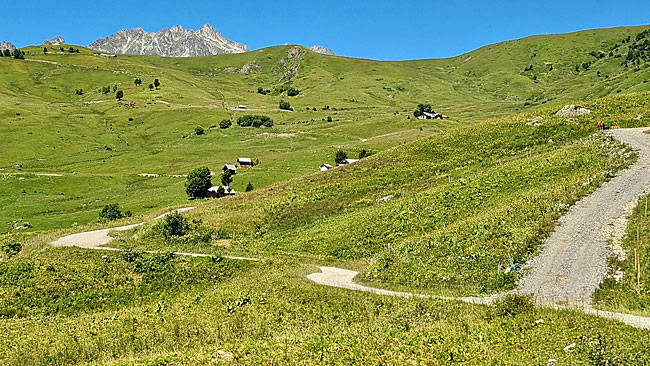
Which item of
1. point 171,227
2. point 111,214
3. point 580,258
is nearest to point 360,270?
point 580,258

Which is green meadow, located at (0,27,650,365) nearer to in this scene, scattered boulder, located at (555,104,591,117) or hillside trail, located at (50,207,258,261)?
scattered boulder, located at (555,104,591,117)

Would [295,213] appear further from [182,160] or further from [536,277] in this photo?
[182,160]

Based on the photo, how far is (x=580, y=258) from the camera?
24469mm

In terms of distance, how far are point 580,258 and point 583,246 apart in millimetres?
1593

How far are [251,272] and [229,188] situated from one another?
2882 inches

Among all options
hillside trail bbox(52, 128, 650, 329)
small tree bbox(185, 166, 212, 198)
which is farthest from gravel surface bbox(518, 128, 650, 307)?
small tree bbox(185, 166, 212, 198)

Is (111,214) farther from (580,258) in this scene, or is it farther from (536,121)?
(580,258)

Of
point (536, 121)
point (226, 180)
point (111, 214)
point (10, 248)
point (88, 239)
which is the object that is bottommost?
point (111, 214)

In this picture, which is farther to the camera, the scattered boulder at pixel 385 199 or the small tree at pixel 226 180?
the small tree at pixel 226 180

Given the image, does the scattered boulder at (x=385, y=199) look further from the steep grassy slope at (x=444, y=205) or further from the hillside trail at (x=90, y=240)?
the hillside trail at (x=90, y=240)

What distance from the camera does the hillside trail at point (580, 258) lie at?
68.6ft

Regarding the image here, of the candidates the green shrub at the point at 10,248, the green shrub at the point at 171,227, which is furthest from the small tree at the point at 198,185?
the green shrub at the point at 10,248

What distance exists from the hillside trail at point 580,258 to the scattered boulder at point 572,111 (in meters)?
36.3

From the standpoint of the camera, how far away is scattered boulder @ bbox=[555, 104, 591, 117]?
7194 cm
